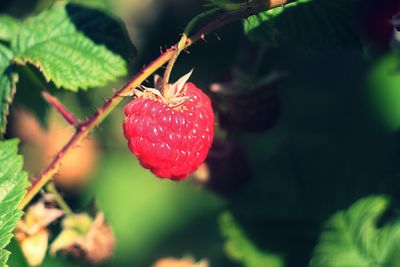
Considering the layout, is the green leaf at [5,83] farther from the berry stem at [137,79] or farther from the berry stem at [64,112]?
the berry stem at [137,79]

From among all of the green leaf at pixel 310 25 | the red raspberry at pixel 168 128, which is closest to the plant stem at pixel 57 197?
the red raspberry at pixel 168 128

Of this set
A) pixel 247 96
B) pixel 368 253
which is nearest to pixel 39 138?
pixel 247 96

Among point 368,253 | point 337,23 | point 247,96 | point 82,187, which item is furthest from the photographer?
point 82,187

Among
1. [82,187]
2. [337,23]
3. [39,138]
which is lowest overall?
[82,187]

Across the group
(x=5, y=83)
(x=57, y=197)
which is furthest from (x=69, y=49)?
(x=57, y=197)

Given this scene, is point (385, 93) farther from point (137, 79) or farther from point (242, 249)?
point (137, 79)

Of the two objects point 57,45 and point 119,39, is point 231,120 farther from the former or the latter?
point 57,45
